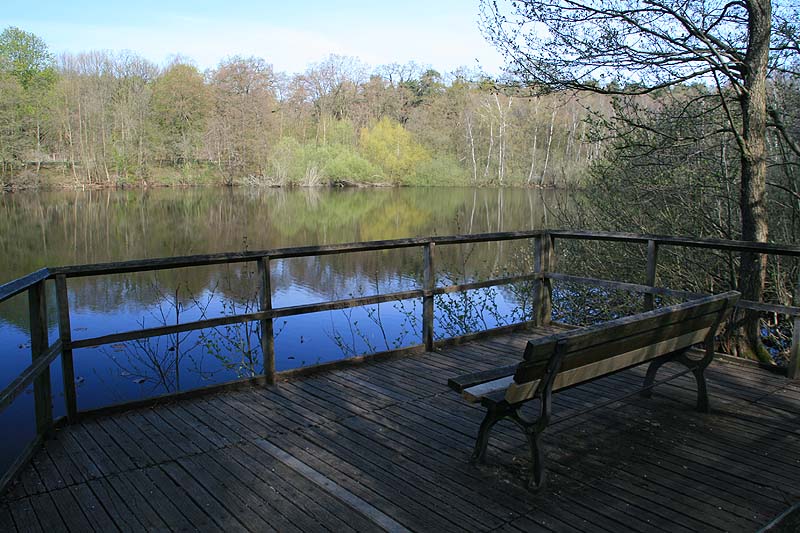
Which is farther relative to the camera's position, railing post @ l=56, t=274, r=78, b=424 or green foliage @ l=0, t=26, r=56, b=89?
green foliage @ l=0, t=26, r=56, b=89

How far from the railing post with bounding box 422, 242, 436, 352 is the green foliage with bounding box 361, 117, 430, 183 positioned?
48.7 meters

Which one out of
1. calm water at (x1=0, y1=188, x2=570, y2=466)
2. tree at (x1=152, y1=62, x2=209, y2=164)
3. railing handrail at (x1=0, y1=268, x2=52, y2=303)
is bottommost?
calm water at (x1=0, y1=188, x2=570, y2=466)

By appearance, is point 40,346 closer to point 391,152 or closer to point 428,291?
→ point 428,291

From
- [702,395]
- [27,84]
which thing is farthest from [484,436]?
[27,84]

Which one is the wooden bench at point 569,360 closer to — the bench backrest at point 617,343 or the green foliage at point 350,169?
the bench backrest at point 617,343

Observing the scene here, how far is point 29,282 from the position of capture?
11.2ft

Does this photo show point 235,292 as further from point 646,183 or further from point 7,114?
point 7,114

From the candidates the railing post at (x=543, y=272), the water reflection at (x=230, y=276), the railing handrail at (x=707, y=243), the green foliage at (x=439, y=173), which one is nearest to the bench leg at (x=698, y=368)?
the railing handrail at (x=707, y=243)

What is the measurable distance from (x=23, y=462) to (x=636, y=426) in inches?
137

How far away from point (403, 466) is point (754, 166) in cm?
439

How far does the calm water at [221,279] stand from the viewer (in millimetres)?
8648

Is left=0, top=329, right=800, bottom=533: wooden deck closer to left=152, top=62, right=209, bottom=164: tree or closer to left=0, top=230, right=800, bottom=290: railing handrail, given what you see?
left=0, top=230, right=800, bottom=290: railing handrail

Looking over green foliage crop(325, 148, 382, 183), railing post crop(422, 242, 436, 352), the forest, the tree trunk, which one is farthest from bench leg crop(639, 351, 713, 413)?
green foliage crop(325, 148, 382, 183)

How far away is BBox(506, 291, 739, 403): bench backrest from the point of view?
2.88 m
